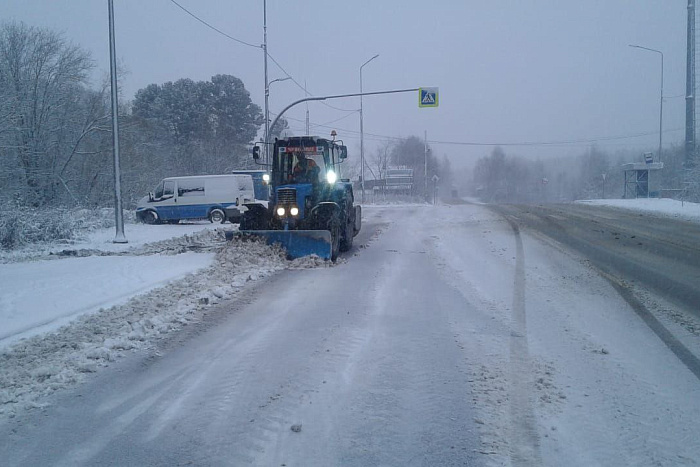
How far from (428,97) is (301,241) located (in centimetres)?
1362

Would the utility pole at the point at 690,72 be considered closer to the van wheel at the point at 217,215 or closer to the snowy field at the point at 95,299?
the van wheel at the point at 217,215

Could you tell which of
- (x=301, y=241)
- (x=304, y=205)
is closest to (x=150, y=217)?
(x=304, y=205)

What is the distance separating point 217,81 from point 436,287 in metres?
54.4

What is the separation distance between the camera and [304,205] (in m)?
15.7

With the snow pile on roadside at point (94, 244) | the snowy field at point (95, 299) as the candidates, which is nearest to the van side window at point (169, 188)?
the snow pile on roadside at point (94, 244)

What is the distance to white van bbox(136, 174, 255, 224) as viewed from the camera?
28938 mm

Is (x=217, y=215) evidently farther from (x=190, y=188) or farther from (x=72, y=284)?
(x=72, y=284)

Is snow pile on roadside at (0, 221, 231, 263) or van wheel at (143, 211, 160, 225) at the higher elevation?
van wheel at (143, 211, 160, 225)

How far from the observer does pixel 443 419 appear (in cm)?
504

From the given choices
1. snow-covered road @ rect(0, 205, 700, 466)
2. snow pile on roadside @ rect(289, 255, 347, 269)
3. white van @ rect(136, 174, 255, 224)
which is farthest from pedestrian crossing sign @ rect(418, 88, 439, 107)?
snow-covered road @ rect(0, 205, 700, 466)

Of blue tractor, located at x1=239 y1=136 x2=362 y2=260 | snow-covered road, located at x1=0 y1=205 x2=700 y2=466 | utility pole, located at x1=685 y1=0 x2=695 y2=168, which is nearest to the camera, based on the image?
snow-covered road, located at x1=0 y1=205 x2=700 y2=466

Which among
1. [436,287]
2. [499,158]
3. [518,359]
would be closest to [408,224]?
[436,287]

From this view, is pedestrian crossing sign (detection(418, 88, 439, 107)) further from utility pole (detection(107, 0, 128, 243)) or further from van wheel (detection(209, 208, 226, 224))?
utility pole (detection(107, 0, 128, 243))

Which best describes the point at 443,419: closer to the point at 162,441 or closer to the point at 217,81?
the point at 162,441
